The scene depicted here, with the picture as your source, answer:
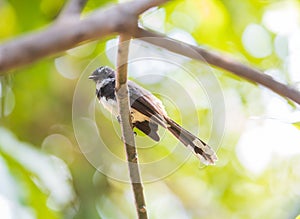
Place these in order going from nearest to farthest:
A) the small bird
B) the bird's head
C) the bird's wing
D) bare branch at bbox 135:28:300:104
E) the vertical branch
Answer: bare branch at bbox 135:28:300:104 → the vertical branch → the small bird → the bird's wing → the bird's head

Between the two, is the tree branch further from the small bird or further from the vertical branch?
the small bird

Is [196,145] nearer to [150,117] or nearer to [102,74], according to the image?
[150,117]

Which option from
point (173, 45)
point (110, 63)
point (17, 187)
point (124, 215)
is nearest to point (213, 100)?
point (110, 63)

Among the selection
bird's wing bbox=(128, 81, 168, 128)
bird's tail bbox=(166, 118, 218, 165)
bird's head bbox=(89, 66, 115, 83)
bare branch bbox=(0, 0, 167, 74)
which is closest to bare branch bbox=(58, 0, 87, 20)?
bare branch bbox=(0, 0, 167, 74)

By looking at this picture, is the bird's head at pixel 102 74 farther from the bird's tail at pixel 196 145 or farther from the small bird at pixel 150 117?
the bird's tail at pixel 196 145

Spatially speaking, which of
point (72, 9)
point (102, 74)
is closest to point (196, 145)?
point (102, 74)

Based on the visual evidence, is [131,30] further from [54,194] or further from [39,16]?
[54,194]

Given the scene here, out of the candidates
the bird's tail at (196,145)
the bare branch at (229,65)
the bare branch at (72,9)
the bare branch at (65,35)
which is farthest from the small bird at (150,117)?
the bare branch at (65,35)
